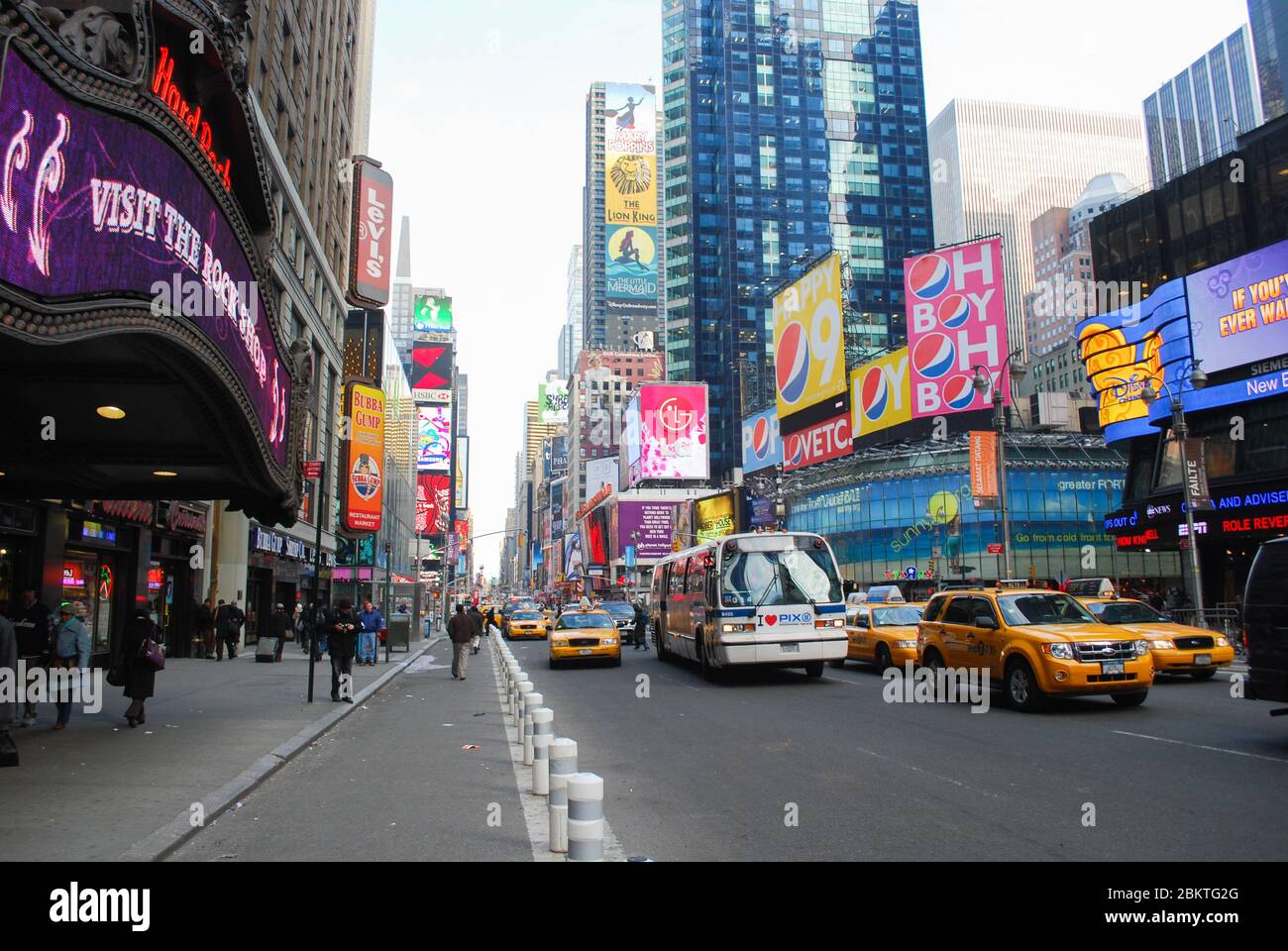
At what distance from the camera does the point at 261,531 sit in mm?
31359

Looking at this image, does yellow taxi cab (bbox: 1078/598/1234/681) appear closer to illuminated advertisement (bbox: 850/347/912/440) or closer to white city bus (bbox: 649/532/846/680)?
white city bus (bbox: 649/532/846/680)

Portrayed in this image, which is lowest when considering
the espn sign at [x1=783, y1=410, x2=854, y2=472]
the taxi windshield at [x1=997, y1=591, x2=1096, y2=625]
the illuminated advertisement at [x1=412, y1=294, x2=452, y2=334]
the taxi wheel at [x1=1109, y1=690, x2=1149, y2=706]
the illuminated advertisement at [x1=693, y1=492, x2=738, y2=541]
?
the taxi wheel at [x1=1109, y1=690, x2=1149, y2=706]

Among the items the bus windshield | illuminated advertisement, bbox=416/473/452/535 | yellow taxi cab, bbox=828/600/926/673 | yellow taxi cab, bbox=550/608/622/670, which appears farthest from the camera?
illuminated advertisement, bbox=416/473/452/535

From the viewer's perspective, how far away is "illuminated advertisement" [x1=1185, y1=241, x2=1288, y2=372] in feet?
104

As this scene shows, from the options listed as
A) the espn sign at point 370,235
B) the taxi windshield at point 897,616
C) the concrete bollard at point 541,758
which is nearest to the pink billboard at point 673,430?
the espn sign at point 370,235

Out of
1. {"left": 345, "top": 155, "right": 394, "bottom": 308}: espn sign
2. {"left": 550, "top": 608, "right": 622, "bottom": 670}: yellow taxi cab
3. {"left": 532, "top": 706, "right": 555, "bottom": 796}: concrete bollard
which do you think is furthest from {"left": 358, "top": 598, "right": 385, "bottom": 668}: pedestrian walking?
{"left": 345, "top": 155, "right": 394, "bottom": 308}: espn sign

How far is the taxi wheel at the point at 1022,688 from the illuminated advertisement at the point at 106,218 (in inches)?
418

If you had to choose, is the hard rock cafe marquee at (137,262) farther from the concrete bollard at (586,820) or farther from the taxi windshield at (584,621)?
the taxi windshield at (584,621)

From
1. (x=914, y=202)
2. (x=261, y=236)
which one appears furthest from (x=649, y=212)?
(x=261, y=236)

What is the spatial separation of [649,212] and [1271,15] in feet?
356

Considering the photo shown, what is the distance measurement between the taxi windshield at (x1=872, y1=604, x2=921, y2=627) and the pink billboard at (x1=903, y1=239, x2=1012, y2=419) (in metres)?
40.9

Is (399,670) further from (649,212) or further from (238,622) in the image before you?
(649,212)

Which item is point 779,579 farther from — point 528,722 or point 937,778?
point 937,778

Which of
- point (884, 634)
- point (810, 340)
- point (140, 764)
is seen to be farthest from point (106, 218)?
point (810, 340)
